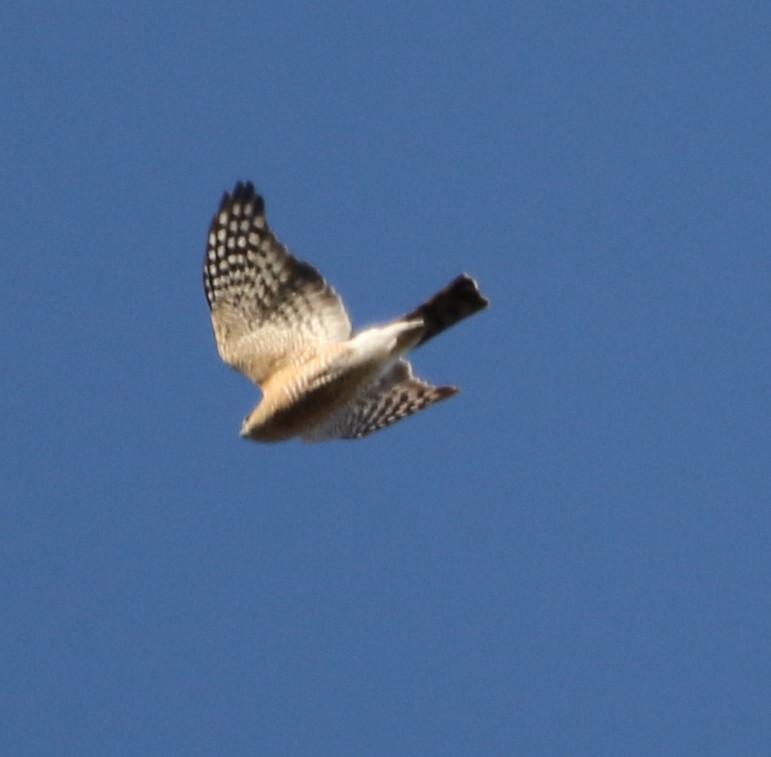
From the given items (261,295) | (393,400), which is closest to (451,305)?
(393,400)

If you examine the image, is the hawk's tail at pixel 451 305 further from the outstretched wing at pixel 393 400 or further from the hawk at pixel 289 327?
the outstretched wing at pixel 393 400

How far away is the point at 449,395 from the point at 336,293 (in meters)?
1.05

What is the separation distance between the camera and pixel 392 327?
452 inches

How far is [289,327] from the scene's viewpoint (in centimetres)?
1165

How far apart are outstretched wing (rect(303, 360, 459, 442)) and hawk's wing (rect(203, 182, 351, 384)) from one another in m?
0.63

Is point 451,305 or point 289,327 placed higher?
point 451,305

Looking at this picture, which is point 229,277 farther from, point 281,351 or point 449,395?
point 449,395

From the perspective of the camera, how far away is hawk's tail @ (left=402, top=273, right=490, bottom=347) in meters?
11.4

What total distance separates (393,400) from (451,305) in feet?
3.00

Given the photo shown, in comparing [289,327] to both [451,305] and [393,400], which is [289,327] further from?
[451,305]

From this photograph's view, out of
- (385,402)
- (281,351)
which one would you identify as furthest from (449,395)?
(281,351)

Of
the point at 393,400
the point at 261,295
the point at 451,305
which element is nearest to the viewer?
the point at 451,305

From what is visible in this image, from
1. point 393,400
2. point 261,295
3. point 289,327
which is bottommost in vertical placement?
point 393,400

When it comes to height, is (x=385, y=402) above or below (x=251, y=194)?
below
